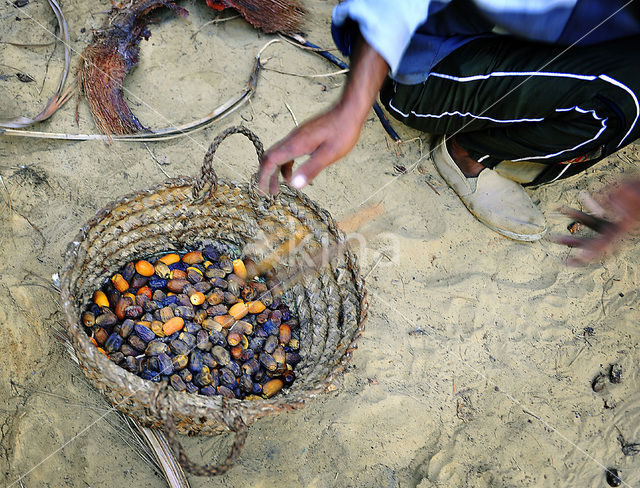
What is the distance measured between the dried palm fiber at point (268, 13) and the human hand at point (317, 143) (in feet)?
→ 5.11

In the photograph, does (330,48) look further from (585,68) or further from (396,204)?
(585,68)

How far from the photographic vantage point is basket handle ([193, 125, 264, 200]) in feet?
5.07

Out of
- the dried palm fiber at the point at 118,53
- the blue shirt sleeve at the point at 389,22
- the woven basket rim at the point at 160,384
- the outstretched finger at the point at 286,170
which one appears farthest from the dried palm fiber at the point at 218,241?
the dried palm fiber at the point at 118,53

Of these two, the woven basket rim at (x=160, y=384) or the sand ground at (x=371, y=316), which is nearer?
the woven basket rim at (x=160, y=384)

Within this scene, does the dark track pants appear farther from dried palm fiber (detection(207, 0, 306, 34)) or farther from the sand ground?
dried palm fiber (detection(207, 0, 306, 34))

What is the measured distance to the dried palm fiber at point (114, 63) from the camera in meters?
2.23

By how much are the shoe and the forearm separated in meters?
1.12

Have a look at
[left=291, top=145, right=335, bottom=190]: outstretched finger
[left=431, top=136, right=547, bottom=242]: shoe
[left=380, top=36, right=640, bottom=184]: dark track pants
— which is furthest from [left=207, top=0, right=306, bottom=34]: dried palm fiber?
[left=291, top=145, right=335, bottom=190]: outstretched finger

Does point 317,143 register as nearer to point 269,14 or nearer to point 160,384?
point 160,384

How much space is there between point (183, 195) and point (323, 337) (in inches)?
29.1

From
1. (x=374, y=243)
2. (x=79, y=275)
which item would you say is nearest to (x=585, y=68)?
(x=374, y=243)

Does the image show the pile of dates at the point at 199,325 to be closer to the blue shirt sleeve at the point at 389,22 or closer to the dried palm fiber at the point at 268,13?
the blue shirt sleeve at the point at 389,22

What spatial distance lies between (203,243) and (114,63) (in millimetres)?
997

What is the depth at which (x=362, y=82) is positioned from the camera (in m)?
1.39
